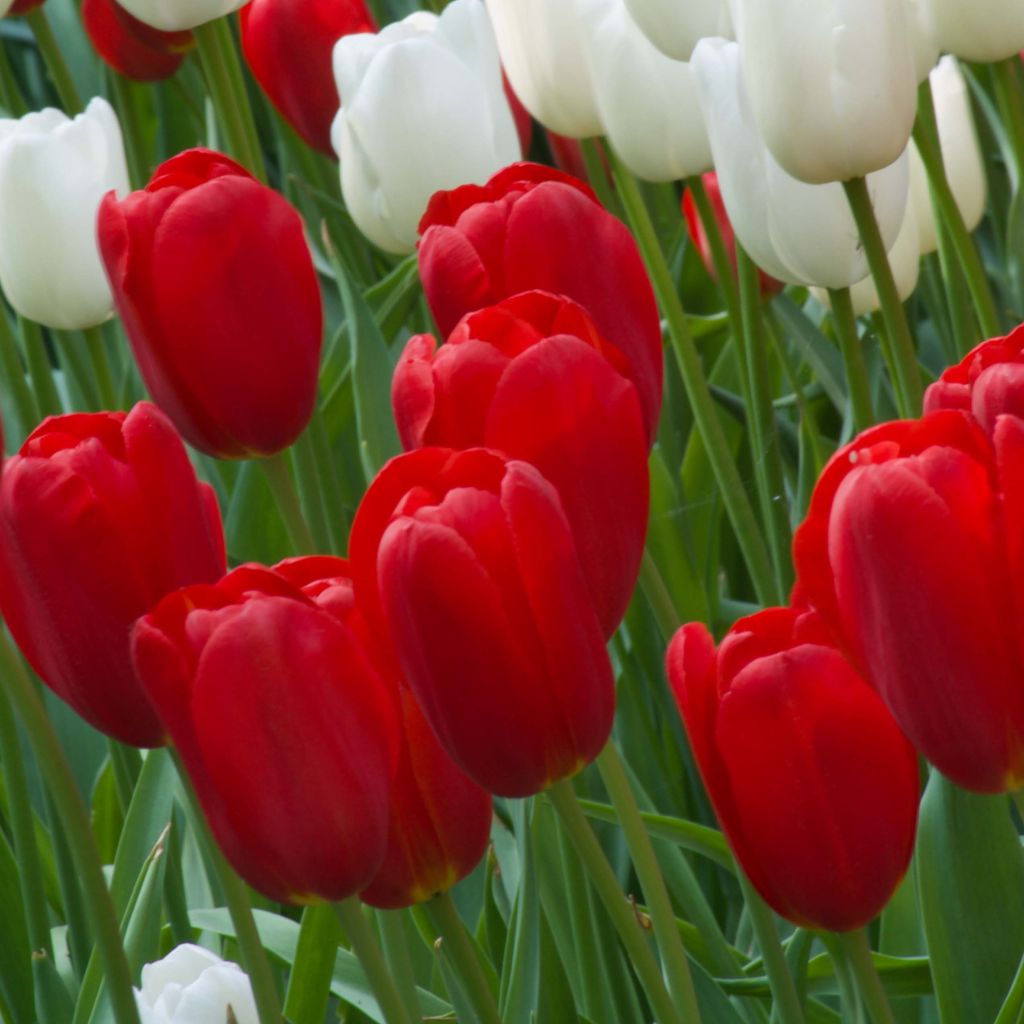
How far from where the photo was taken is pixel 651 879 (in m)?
0.52

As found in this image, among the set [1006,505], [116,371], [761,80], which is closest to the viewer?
[1006,505]

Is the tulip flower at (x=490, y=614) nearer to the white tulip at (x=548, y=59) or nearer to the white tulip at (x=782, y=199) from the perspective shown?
the white tulip at (x=782, y=199)

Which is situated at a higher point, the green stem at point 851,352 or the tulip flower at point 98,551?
the tulip flower at point 98,551

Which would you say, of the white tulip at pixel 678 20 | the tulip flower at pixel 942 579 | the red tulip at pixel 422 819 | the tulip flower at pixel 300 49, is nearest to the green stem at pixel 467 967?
the red tulip at pixel 422 819

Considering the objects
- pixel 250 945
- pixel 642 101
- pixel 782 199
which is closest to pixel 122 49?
pixel 642 101

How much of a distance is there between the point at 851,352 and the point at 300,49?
0.53m

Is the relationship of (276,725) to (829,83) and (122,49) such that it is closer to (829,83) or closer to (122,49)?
(829,83)

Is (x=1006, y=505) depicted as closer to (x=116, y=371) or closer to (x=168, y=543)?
(x=168, y=543)

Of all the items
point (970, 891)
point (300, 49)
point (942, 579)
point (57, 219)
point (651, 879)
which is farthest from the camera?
point (300, 49)

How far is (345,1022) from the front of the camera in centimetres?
79

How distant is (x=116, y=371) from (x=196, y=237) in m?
1.01

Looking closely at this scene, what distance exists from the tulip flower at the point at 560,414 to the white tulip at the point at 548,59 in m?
0.45

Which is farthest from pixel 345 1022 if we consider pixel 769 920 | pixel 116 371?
pixel 116 371

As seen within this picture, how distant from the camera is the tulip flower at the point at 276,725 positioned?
427 millimetres
